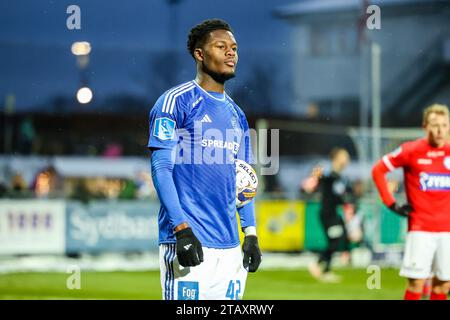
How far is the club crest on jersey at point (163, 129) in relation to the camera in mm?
5481

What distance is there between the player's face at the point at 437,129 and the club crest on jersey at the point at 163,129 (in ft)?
15.1

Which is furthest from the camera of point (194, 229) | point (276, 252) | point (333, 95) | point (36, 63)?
point (333, 95)

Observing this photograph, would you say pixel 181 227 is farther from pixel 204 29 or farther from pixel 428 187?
pixel 428 187

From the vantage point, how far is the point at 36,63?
68.9 feet

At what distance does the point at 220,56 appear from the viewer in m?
5.70

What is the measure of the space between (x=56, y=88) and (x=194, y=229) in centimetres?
2297

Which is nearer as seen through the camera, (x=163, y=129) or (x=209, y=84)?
(x=163, y=129)

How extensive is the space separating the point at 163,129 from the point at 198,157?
296mm

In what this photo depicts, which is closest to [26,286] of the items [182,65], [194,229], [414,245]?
[414,245]

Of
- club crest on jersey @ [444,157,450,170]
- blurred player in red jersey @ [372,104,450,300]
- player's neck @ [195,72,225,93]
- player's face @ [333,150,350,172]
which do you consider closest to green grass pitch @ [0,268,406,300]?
player's face @ [333,150,350,172]

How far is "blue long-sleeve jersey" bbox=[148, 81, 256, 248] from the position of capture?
5523 mm

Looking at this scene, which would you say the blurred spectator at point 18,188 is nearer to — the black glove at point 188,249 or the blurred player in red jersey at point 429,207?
the blurred player in red jersey at point 429,207

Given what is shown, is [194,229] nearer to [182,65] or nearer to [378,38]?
[182,65]
